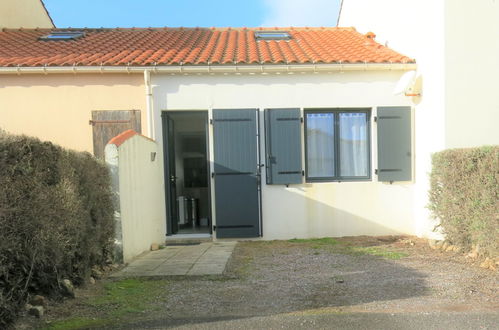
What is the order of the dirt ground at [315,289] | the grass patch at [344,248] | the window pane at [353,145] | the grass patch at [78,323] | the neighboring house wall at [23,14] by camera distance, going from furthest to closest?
the neighboring house wall at [23,14], the window pane at [353,145], the grass patch at [344,248], the dirt ground at [315,289], the grass patch at [78,323]

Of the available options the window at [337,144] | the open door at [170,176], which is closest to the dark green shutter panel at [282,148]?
the window at [337,144]

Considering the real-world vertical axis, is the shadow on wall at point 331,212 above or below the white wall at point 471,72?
below

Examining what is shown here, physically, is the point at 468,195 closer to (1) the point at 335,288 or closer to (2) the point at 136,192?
(1) the point at 335,288

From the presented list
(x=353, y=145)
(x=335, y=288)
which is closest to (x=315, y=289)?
(x=335, y=288)

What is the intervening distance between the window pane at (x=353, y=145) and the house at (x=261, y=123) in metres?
0.02

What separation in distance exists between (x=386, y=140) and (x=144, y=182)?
4655 mm

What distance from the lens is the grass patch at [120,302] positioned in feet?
10.7

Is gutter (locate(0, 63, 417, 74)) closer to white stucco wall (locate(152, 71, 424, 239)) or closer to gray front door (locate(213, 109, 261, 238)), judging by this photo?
white stucco wall (locate(152, 71, 424, 239))

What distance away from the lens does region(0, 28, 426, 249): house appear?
7.17m

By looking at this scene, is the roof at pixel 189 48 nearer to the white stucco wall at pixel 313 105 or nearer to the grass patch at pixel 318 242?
the white stucco wall at pixel 313 105

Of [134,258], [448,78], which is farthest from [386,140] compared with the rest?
[134,258]

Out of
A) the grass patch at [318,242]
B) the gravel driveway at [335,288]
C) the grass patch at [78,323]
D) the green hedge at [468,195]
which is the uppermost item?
the green hedge at [468,195]

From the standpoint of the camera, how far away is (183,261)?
5539 mm

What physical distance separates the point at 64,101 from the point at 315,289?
589cm
